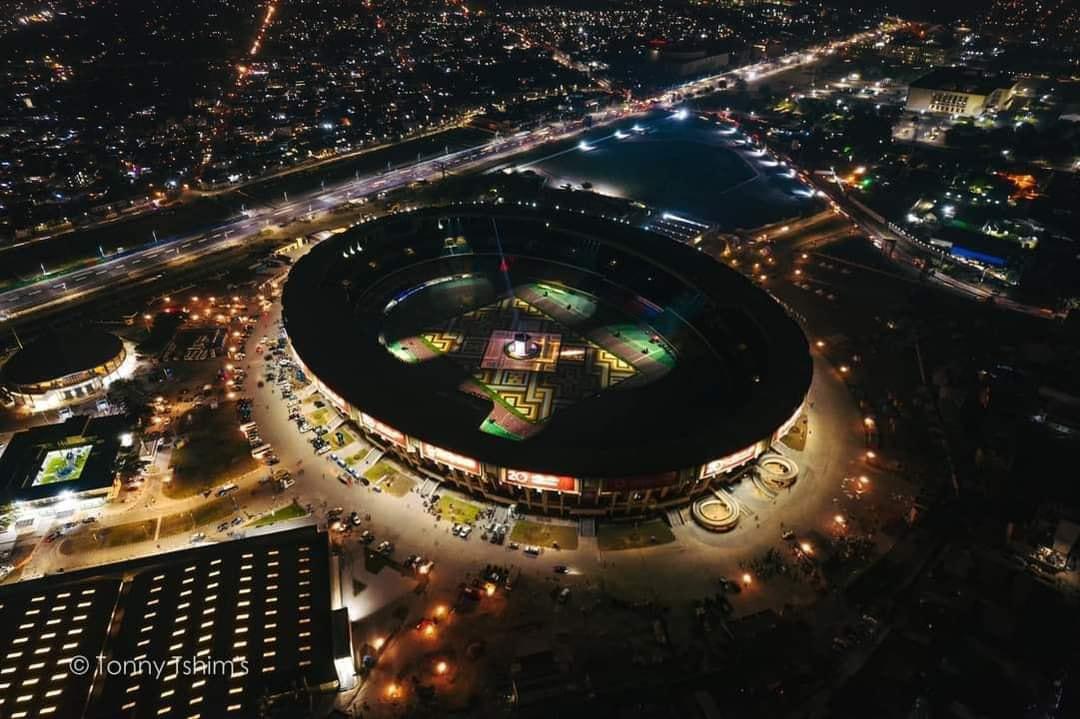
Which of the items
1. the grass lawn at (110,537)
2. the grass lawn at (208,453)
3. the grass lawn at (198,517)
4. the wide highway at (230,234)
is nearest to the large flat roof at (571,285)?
the grass lawn at (208,453)

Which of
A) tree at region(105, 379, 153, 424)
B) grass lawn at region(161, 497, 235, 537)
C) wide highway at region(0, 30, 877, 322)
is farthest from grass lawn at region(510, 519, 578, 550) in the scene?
wide highway at region(0, 30, 877, 322)

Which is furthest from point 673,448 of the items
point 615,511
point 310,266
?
point 310,266

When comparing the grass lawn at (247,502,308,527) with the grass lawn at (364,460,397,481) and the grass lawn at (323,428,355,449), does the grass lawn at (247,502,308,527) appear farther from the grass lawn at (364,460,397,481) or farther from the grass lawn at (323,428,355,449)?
the grass lawn at (323,428,355,449)

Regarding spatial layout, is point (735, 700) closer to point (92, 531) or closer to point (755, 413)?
point (755, 413)

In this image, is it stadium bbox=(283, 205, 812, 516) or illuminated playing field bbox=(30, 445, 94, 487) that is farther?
illuminated playing field bbox=(30, 445, 94, 487)

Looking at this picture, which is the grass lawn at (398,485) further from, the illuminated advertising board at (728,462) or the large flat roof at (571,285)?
the illuminated advertising board at (728,462)

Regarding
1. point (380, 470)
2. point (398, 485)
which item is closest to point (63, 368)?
point (380, 470)
